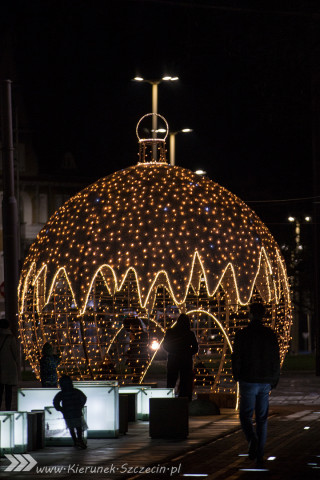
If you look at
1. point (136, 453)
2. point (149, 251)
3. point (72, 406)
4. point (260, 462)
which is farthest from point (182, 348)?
point (260, 462)

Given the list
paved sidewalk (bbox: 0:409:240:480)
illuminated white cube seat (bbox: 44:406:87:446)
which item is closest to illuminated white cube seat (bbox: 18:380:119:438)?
paved sidewalk (bbox: 0:409:240:480)

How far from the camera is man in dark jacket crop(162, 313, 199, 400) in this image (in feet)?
65.4

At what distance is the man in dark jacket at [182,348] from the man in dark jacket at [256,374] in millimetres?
5509

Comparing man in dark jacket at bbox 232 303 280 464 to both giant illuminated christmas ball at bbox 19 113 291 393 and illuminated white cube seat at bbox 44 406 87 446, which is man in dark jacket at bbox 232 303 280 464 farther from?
giant illuminated christmas ball at bbox 19 113 291 393

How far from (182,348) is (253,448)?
220 inches

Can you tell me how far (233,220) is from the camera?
2091 centimetres

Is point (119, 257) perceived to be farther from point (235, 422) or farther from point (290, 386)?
point (290, 386)

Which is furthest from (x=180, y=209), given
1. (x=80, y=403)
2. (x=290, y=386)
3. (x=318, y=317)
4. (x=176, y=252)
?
(x=318, y=317)

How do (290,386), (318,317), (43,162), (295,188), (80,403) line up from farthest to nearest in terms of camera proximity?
(43,162) < (295,188) < (318,317) < (290,386) < (80,403)

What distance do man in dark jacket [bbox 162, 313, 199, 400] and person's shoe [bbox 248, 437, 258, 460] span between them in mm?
5435

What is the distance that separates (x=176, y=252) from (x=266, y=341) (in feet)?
19.9

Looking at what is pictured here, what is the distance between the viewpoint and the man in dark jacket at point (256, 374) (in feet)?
46.8

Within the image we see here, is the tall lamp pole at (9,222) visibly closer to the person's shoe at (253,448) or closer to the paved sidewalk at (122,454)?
the paved sidewalk at (122,454)

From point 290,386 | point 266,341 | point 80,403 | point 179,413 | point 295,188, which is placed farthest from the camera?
point 295,188
